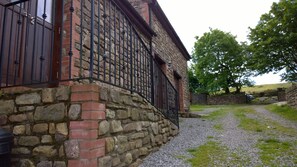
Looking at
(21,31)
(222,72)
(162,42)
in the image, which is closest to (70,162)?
(21,31)

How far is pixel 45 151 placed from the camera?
215cm

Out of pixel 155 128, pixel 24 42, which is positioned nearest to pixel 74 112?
pixel 24 42

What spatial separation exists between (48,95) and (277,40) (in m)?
14.6

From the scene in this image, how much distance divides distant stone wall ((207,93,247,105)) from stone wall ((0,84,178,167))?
75.0 ft

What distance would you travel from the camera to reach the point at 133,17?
20.1 feet

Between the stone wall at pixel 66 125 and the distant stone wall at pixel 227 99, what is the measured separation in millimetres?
22845

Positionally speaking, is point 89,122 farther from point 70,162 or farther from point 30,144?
point 30,144

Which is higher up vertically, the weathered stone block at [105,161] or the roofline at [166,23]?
the roofline at [166,23]

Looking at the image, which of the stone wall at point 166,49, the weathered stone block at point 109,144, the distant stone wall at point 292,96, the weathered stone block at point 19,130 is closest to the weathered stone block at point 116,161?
the weathered stone block at point 109,144

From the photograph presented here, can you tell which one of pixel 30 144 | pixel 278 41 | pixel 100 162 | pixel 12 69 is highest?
pixel 278 41

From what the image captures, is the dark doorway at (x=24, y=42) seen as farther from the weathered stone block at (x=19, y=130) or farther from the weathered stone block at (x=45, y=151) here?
the weathered stone block at (x=45, y=151)

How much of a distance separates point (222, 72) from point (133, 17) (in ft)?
66.6

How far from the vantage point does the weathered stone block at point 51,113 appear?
84.7 inches

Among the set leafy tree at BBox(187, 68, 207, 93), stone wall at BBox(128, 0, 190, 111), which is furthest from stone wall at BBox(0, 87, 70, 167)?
leafy tree at BBox(187, 68, 207, 93)
